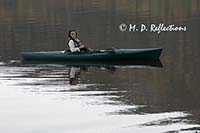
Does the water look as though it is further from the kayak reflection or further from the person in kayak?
the person in kayak

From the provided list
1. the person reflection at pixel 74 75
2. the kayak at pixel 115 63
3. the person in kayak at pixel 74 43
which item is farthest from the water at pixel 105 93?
the person in kayak at pixel 74 43

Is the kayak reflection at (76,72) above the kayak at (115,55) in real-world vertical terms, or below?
below

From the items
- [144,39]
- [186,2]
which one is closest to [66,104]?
[144,39]

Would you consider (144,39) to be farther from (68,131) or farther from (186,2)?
(186,2)

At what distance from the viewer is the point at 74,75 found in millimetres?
32656

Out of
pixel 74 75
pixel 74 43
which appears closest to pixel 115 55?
pixel 74 43

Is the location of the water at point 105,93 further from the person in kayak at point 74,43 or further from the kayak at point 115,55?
the person in kayak at point 74,43

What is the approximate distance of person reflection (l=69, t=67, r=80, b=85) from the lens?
30.5 meters

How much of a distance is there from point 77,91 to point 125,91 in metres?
2.00

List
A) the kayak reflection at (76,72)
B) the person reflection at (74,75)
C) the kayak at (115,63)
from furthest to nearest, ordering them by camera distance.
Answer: the kayak at (115,63), the kayak reflection at (76,72), the person reflection at (74,75)

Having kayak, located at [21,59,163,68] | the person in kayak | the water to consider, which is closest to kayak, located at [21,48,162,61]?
kayak, located at [21,59,163,68]

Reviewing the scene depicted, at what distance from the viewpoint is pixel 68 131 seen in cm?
2108

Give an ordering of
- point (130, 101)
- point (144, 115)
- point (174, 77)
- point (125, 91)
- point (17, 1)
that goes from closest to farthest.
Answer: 1. point (144, 115)
2. point (130, 101)
3. point (125, 91)
4. point (174, 77)
5. point (17, 1)

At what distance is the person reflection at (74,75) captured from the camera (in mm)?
30534
